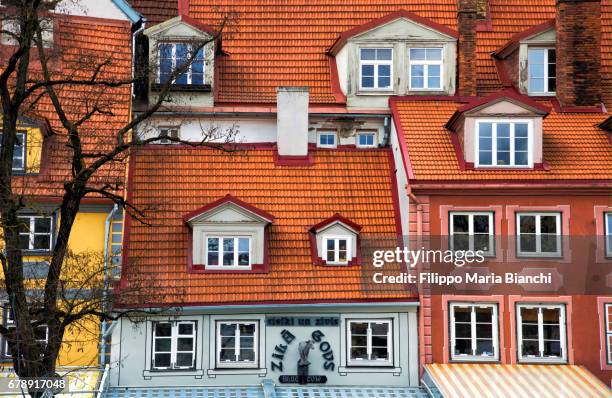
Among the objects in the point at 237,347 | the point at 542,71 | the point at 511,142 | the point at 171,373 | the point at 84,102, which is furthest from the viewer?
the point at 542,71

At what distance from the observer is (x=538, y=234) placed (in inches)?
973

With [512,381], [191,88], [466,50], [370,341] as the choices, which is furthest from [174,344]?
[466,50]

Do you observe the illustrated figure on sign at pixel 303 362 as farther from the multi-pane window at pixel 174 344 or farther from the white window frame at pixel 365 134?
the white window frame at pixel 365 134

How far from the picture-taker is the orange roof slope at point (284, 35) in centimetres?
2911

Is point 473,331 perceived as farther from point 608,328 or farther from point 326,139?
point 326,139

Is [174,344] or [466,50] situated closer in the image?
[174,344]

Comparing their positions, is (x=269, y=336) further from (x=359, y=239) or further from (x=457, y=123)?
(x=457, y=123)

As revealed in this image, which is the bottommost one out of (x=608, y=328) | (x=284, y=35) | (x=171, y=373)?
(x=171, y=373)

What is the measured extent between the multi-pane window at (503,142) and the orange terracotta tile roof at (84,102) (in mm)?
9589

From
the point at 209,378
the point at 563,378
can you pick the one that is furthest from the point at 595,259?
the point at 209,378

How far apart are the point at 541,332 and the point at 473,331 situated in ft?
5.75

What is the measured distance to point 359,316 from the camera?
79.4ft

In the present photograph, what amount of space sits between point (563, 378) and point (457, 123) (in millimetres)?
7352

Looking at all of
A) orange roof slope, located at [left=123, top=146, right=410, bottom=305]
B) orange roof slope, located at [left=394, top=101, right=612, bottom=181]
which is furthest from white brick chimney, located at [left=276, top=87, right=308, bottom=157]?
orange roof slope, located at [left=394, top=101, right=612, bottom=181]
